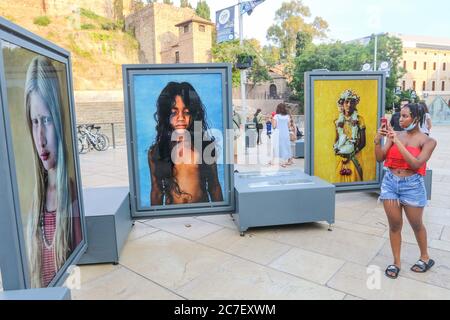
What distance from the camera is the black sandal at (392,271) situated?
9.92ft

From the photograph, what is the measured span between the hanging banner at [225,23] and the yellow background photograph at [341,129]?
9.69 meters

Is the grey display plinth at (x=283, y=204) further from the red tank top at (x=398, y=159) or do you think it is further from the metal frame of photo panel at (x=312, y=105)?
the red tank top at (x=398, y=159)

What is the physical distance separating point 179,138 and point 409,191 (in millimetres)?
2536

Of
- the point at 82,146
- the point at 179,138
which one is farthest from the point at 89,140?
the point at 179,138

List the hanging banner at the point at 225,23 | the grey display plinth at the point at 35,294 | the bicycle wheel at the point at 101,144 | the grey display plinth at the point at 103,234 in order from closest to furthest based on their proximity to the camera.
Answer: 1. the grey display plinth at the point at 35,294
2. the grey display plinth at the point at 103,234
3. the bicycle wheel at the point at 101,144
4. the hanging banner at the point at 225,23

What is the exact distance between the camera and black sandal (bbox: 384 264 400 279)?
302 centimetres

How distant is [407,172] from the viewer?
9.69 ft

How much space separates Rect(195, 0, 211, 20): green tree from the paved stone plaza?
190ft

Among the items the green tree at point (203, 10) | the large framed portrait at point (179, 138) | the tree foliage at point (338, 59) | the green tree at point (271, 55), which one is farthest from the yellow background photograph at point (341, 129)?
the green tree at point (203, 10)

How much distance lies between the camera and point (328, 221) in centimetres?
427

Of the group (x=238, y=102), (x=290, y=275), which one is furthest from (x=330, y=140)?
(x=238, y=102)

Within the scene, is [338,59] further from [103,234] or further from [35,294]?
[35,294]
